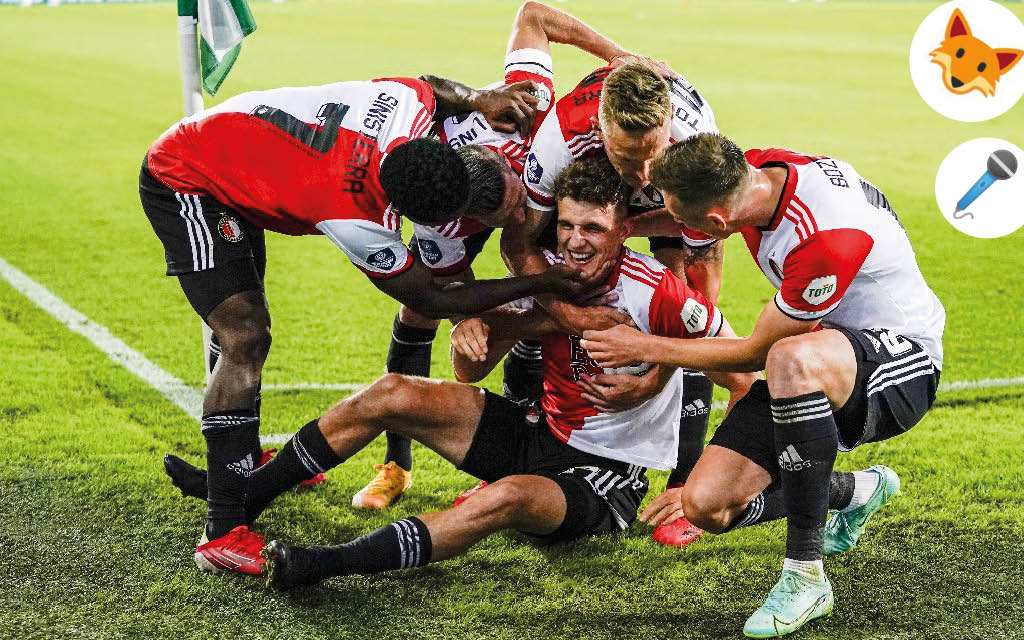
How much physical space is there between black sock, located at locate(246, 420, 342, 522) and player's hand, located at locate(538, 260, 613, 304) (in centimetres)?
98

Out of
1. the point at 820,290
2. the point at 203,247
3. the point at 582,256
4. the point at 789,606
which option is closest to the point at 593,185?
the point at 582,256

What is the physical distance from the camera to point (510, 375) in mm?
4844

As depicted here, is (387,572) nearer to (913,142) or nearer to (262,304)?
(262,304)

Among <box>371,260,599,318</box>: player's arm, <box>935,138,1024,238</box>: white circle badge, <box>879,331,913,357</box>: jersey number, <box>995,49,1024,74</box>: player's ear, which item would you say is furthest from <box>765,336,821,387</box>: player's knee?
<box>995,49,1024,74</box>: player's ear

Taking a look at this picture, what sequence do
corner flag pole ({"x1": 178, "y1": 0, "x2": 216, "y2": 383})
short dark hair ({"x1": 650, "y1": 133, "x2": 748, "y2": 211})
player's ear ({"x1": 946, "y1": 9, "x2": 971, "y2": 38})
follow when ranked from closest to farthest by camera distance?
1. short dark hair ({"x1": 650, "y1": 133, "x2": 748, "y2": 211})
2. corner flag pole ({"x1": 178, "y1": 0, "x2": 216, "y2": 383})
3. player's ear ({"x1": 946, "y1": 9, "x2": 971, "y2": 38})

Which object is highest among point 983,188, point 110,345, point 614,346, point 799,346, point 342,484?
point 799,346

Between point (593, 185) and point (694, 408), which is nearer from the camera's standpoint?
point (593, 185)

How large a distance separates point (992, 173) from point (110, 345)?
8875 millimetres

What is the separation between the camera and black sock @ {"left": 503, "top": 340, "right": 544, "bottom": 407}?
4723 millimetres

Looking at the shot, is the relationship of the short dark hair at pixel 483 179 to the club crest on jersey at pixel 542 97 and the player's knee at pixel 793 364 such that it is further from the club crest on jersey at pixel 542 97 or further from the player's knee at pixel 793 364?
the player's knee at pixel 793 364

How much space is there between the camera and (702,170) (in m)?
3.45

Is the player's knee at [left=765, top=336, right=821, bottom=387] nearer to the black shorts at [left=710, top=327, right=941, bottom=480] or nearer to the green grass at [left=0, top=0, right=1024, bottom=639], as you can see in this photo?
the black shorts at [left=710, top=327, right=941, bottom=480]

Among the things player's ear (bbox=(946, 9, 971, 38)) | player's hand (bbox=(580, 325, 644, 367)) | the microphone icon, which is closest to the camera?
player's hand (bbox=(580, 325, 644, 367))

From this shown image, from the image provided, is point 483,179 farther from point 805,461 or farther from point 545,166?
point 805,461
